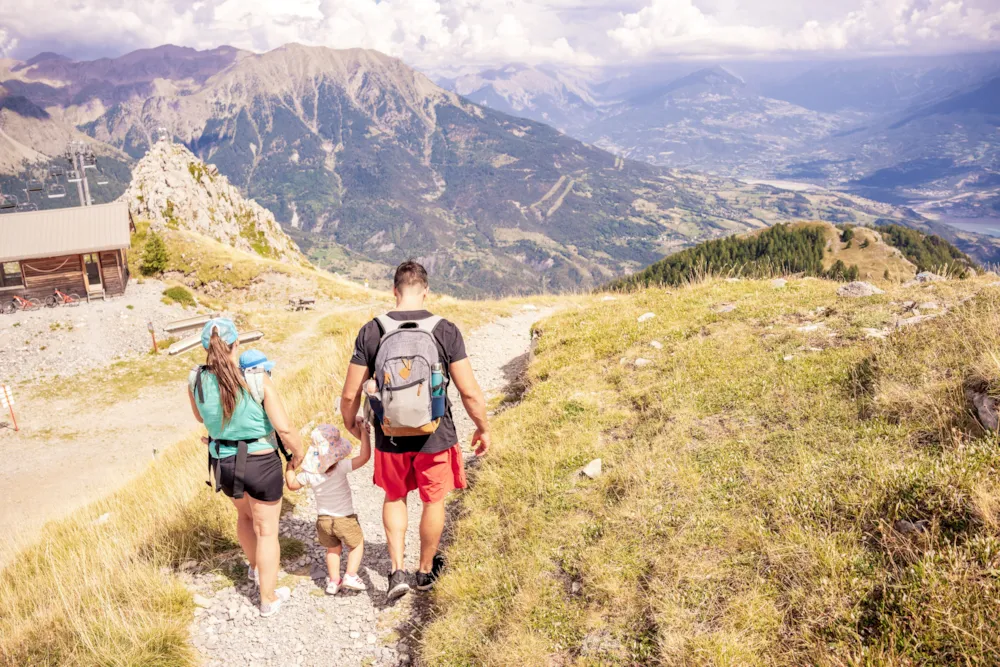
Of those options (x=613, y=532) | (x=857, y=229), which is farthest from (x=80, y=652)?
(x=857, y=229)

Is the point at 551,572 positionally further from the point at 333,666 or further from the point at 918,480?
the point at 918,480

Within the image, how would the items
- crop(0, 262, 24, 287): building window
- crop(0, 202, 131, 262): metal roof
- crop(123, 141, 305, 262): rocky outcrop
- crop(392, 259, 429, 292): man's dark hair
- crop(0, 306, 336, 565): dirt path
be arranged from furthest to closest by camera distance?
crop(123, 141, 305, 262): rocky outcrop < crop(0, 262, 24, 287): building window < crop(0, 202, 131, 262): metal roof < crop(0, 306, 336, 565): dirt path < crop(392, 259, 429, 292): man's dark hair

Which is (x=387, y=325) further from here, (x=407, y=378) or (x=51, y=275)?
(x=51, y=275)

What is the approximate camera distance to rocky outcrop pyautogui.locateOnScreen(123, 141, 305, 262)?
59.7 m

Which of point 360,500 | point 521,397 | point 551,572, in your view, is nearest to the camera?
point 551,572

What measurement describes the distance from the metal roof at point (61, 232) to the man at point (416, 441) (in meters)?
39.5

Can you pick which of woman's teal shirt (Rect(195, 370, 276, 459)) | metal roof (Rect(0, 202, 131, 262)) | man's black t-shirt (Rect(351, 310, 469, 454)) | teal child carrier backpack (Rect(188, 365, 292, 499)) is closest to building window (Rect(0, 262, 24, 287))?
metal roof (Rect(0, 202, 131, 262))

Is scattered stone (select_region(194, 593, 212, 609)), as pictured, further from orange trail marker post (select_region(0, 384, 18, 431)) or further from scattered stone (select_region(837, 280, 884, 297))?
orange trail marker post (select_region(0, 384, 18, 431))

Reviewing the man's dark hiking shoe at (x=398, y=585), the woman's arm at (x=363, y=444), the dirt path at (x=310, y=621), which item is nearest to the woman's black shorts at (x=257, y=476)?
the woman's arm at (x=363, y=444)

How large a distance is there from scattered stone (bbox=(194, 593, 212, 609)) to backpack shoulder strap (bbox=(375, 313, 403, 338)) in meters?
3.85

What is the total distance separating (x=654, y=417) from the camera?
25.3ft

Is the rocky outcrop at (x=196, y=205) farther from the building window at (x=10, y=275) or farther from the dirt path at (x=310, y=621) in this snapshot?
the dirt path at (x=310, y=621)

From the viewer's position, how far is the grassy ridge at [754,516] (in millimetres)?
3713

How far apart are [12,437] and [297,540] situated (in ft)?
70.5
